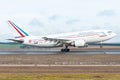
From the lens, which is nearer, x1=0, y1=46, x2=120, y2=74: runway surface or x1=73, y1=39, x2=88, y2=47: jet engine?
x1=0, y1=46, x2=120, y2=74: runway surface

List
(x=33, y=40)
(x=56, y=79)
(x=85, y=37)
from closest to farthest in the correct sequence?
(x=56, y=79) → (x=85, y=37) → (x=33, y=40)

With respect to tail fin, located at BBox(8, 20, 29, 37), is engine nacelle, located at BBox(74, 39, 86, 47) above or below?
below

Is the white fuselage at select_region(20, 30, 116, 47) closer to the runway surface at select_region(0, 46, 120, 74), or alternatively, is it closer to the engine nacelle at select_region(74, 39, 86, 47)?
the engine nacelle at select_region(74, 39, 86, 47)

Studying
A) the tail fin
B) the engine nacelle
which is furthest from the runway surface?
the tail fin

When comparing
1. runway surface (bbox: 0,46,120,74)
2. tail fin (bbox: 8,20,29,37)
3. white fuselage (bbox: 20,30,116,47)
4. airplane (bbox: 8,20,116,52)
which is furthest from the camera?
tail fin (bbox: 8,20,29,37)

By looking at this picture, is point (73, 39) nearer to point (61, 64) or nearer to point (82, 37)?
point (82, 37)

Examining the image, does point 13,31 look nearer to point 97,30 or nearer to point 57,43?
point 57,43

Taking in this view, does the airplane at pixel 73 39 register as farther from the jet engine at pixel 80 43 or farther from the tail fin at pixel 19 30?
the tail fin at pixel 19 30

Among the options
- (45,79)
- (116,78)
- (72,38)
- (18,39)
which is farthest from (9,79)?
(18,39)

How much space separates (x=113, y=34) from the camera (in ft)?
232

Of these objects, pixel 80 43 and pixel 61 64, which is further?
pixel 80 43

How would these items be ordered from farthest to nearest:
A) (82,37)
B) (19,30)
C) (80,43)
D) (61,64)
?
(19,30) → (82,37) → (80,43) → (61,64)

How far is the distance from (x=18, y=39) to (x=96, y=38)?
1576cm

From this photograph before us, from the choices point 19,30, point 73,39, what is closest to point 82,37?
point 73,39
